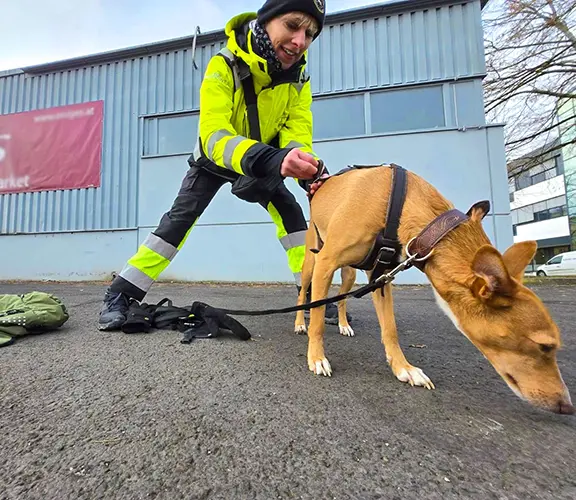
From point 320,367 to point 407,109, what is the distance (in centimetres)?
705

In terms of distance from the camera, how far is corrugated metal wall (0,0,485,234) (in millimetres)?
7012

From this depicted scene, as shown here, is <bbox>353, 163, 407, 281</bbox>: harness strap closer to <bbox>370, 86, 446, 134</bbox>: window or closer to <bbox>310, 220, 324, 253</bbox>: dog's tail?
<bbox>310, 220, 324, 253</bbox>: dog's tail

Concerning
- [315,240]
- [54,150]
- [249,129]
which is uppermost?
[54,150]

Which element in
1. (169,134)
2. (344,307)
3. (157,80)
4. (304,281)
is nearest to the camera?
(344,307)

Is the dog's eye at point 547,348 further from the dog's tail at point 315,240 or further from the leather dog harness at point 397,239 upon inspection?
the dog's tail at point 315,240

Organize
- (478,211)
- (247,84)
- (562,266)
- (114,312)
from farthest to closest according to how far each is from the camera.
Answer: (562,266)
(114,312)
(247,84)
(478,211)

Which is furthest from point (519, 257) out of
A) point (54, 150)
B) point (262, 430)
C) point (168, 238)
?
point (54, 150)

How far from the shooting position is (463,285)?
128 centimetres

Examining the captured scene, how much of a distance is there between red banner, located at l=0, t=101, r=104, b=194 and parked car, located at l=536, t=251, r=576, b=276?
24.8 meters

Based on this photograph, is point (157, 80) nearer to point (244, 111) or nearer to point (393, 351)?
point (244, 111)

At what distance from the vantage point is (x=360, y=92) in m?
7.31

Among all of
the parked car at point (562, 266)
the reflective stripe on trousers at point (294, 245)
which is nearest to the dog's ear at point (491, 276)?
the reflective stripe on trousers at point (294, 245)

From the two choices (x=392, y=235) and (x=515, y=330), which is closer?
(x=515, y=330)

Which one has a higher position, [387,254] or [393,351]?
[387,254]
